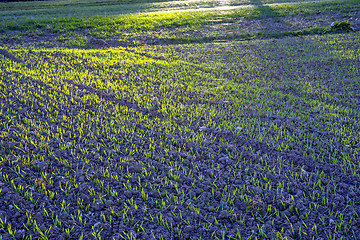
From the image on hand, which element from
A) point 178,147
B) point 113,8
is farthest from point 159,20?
point 178,147

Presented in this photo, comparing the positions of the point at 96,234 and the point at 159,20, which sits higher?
the point at 159,20

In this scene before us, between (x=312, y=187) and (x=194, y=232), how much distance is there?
159cm

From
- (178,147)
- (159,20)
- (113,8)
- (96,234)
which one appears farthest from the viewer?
(113,8)

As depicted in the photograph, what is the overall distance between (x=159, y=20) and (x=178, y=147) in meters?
13.5

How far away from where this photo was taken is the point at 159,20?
1573cm

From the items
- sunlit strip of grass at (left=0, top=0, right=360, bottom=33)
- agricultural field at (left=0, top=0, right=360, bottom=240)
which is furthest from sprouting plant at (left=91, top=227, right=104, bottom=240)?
sunlit strip of grass at (left=0, top=0, right=360, bottom=33)

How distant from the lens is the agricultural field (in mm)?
2680

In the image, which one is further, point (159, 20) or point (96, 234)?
point (159, 20)

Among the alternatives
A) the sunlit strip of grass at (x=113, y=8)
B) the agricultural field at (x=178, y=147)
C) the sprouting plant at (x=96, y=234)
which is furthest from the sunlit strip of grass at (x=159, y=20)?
the sprouting plant at (x=96, y=234)

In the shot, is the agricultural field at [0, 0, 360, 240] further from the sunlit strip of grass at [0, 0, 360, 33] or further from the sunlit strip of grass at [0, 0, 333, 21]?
the sunlit strip of grass at [0, 0, 333, 21]

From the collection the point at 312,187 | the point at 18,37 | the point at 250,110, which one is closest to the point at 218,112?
the point at 250,110

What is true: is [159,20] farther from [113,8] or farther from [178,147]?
[178,147]

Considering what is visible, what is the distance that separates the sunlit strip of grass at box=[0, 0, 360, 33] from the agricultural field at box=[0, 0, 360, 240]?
22.2 ft

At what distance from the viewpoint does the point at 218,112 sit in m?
5.01
